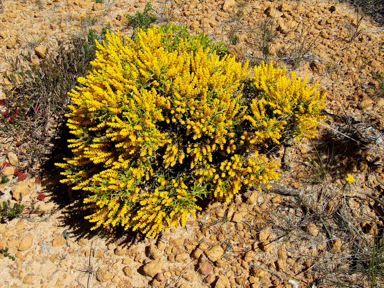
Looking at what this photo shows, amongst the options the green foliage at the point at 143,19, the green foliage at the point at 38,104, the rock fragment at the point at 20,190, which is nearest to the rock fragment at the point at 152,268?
the rock fragment at the point at 20,190

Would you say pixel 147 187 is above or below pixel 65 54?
below

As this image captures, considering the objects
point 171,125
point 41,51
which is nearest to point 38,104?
point 41,51

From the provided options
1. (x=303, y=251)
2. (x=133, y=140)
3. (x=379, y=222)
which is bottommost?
(x=303, y=251)

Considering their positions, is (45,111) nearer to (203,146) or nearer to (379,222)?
(203,146)

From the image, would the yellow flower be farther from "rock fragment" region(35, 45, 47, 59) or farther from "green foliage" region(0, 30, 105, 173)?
"rock fragment" region(35, 45, 47, 59)

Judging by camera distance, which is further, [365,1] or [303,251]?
[365,1]

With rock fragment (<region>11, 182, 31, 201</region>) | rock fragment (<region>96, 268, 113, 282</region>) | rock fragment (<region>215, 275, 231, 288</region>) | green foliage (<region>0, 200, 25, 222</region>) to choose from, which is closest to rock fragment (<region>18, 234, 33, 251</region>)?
green foliage (<region>0, 200, 25, 222</region>)

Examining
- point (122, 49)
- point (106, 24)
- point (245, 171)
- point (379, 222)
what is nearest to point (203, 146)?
point (245, 171)
